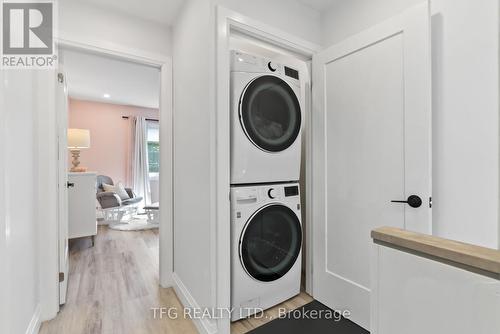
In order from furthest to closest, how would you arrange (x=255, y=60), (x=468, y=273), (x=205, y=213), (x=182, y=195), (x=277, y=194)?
1. (x=182, y=195)
2. (x=277, y=194)
3. (x=255, y=60)
4. (x=205, y=213)
5. (x=468, y=273)

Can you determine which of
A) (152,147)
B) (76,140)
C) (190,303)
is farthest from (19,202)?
(152,147)

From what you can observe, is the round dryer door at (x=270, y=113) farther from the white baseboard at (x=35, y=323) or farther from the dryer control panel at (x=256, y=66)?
the white baseboard at (x=35, y=323)

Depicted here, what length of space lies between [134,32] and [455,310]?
2.64m

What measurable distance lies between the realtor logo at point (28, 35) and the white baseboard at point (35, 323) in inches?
59.5

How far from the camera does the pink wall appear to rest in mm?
5230

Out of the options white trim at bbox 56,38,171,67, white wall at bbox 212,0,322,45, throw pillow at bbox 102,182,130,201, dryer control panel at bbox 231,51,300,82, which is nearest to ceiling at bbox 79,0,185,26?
white trim at bbox 56,38,171,67

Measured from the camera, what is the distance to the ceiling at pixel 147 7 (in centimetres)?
195

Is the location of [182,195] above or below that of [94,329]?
above

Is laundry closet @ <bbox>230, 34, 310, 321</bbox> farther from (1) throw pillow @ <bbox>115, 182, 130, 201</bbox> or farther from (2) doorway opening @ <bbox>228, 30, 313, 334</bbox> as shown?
(1) throw pillow @ <bbox>115, 182, 130, 201</bbox>

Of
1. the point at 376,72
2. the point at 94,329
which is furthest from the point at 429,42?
the point at 94,329

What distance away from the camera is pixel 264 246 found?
5.99ft

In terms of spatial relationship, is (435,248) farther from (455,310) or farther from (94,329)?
(94,329)

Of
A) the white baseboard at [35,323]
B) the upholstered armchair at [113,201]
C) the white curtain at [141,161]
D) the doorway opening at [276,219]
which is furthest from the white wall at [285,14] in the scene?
the white curtain at [141,161]

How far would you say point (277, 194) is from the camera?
1885 mm
